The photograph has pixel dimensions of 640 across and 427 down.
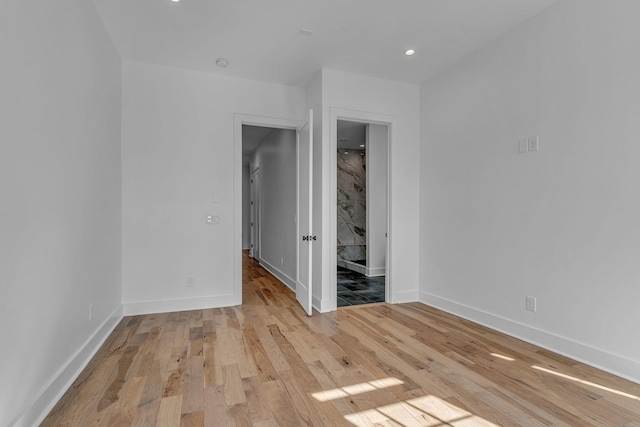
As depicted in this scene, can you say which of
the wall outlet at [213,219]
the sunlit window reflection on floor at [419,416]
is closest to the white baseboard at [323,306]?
the wall outlet at [213,219]

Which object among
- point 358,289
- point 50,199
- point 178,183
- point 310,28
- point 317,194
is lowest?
point 358,289

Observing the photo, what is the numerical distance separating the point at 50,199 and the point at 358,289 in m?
3.79

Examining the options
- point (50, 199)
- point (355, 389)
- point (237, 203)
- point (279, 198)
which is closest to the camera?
point (50, 199)

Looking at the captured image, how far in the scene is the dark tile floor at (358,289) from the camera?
416cm

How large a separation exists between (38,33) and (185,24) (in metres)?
1.32

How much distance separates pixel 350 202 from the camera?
7344 millimetres

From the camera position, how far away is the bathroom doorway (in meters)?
4.89

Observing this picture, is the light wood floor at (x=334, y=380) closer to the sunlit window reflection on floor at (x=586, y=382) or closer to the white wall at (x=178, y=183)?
the sunlit window reflection on floor at (x=586, y=382)

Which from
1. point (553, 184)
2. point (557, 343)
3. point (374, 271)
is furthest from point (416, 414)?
point (374, 271)

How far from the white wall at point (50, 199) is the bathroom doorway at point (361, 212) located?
264 centimetres

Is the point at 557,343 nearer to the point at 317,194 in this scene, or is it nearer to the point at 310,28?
the point at 317,194

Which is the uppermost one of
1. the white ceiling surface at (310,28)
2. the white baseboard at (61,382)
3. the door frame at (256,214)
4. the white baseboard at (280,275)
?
the white ceiling surface at (310,28)

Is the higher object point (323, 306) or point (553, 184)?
point (553, 184)

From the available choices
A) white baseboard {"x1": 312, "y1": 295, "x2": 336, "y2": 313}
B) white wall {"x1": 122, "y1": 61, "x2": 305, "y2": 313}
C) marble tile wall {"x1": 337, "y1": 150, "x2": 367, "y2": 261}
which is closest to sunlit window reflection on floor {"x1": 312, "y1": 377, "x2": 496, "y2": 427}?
white baseboard {"x1": 312, "y1": 295, "x2": 336, "y2": 313}
